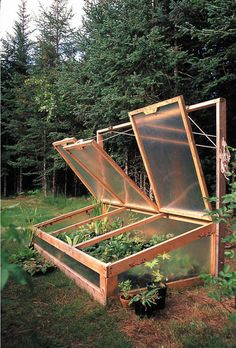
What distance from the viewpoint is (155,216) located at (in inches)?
160

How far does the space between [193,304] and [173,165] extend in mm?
1461

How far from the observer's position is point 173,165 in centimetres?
361

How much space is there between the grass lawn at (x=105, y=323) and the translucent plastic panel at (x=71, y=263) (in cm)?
18

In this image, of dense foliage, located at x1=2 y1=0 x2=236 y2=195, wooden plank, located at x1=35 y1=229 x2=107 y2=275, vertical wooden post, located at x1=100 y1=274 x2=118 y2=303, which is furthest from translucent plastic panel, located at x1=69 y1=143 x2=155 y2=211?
dense foliage, located at x1=2 y1=0 x2=236 y2=195

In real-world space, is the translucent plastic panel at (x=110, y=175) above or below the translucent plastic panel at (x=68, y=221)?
above

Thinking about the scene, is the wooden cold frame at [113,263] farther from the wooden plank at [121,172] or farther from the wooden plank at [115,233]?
the wooden plank at [121,172]

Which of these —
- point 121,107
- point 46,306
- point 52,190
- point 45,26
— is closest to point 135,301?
point 46,306

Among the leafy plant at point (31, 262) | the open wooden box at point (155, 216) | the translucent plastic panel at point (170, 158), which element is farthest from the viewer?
the leafy plant at point (31, 262)

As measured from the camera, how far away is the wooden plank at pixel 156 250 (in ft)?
9.48

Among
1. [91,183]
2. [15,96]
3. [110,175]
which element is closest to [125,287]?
[110,175]

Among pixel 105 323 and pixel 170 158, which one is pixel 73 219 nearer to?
pixel 170 158

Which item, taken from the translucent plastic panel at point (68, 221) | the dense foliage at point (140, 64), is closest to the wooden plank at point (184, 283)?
the translucent plastic panel at point (68, 221)

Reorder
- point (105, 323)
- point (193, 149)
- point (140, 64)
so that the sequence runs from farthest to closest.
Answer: point (140, 64), point (193, 149), point (105, 323)

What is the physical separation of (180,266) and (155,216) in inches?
34.9
